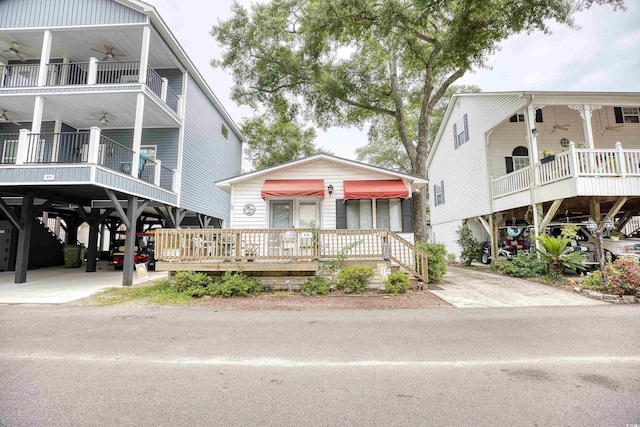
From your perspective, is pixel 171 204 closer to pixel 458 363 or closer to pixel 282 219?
pixel 282 219

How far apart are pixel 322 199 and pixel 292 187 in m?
1.21

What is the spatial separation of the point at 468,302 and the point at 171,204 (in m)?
11.7

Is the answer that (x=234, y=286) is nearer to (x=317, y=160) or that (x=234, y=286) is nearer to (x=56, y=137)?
(x=317, y=160)

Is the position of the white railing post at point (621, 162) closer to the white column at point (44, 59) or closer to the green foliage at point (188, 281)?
the green foliage at point (188, 281)

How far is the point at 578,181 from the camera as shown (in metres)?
9.50

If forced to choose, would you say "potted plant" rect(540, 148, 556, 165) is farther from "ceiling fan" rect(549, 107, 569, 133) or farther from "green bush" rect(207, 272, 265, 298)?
"green bush" rect(207, 272, 265, 298)

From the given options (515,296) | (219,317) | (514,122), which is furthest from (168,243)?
(514,122)

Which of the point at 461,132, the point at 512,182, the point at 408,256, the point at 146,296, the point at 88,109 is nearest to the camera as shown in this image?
the point at 146,296

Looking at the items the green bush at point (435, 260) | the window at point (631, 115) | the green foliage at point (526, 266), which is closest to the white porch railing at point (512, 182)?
the green foliage at point (526, 266)

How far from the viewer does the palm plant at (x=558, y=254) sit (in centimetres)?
972

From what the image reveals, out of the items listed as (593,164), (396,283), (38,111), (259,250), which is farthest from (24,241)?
(593,164)

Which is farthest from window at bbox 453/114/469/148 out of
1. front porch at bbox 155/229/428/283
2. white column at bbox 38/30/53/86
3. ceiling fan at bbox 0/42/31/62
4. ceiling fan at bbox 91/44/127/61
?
ceiling fan at bbox 0/42/31/62

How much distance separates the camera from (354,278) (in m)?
8.55

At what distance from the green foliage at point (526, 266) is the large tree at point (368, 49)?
144 inches
